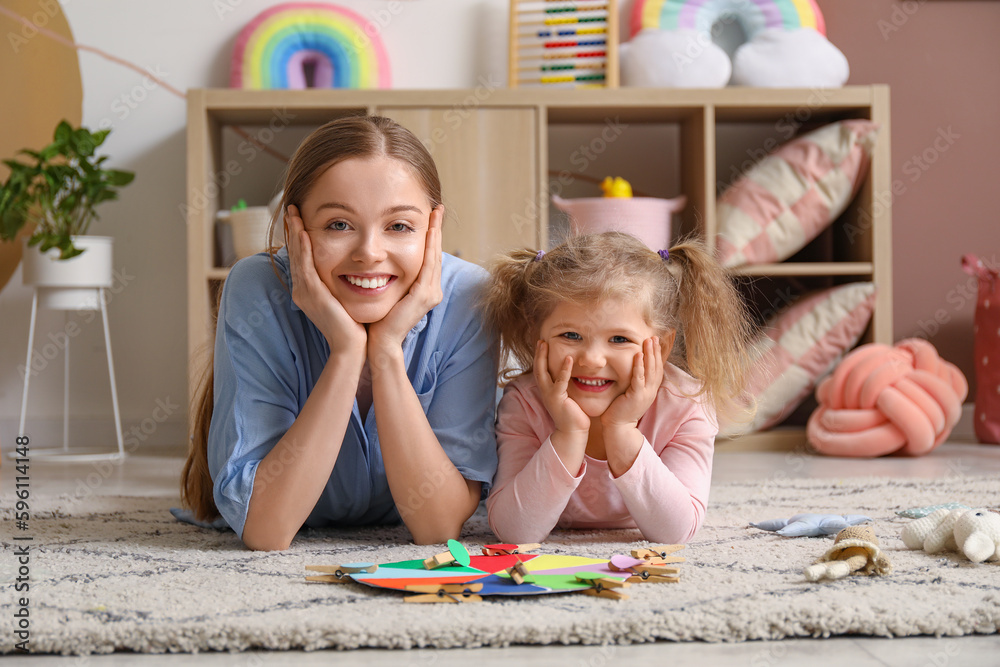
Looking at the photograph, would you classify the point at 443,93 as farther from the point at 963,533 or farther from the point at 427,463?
the point at 963,533

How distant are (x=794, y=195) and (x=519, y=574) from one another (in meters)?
1.69

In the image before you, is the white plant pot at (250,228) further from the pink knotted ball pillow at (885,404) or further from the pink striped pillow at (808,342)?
the pink knotted ball pillow at (885,404)

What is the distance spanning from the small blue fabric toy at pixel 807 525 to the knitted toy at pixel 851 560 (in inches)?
5.9

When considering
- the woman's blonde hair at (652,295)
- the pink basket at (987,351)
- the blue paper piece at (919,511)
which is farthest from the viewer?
the pink basket at (987,351)

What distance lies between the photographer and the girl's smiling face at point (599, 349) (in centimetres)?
106

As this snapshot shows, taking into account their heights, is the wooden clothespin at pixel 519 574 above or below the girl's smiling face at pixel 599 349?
below

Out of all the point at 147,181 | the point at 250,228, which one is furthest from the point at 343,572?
the point at 147,181

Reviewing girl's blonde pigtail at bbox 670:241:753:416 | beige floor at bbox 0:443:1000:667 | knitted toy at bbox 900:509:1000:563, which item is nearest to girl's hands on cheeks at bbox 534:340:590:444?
girl's blonde pigtail at bbox 670:241:753:416

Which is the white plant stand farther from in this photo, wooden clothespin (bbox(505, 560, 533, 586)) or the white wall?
Answer: wooden clothespin (bbox(505, 560, 533, 586))

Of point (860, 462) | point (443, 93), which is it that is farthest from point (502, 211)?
point (860, 462)

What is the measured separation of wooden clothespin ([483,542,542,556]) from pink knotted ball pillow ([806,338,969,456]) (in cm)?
138

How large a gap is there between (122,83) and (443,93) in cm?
95

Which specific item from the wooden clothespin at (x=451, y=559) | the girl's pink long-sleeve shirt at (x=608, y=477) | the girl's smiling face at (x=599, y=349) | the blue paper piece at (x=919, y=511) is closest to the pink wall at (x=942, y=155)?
the blue paper piece at (x=919, y=511)

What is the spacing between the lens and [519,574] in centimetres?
88
